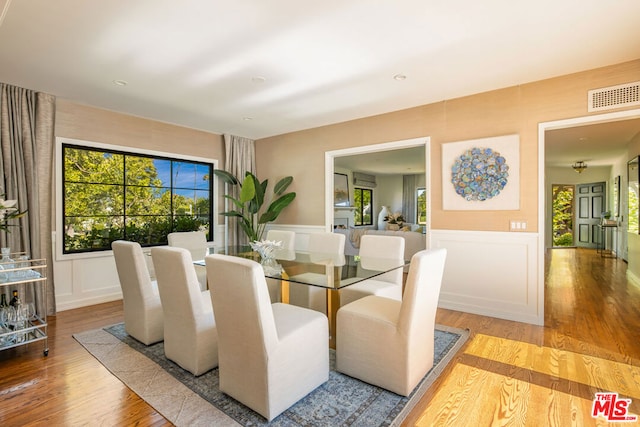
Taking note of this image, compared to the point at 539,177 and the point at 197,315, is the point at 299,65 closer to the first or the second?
the point at 197,315

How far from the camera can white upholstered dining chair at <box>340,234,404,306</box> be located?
292 centimetres

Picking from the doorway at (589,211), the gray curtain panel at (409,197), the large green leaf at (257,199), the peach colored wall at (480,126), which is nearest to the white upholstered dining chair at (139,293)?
the large green leaf at (257,199)

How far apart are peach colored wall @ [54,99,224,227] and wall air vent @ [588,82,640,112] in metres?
5.07

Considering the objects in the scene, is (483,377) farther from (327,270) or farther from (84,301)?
(84,301)

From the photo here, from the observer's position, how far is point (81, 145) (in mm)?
4074

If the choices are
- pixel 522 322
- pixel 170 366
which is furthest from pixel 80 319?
pixel 522 322

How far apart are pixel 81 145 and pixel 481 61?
4656 millimetres

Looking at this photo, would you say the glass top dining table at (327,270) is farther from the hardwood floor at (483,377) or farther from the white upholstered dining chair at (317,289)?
the hardwood floor at (483,377)

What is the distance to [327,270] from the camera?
8.45ft

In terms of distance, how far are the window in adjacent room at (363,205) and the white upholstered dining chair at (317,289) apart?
6.04m

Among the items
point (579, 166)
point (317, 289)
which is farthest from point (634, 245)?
point (317, 289)

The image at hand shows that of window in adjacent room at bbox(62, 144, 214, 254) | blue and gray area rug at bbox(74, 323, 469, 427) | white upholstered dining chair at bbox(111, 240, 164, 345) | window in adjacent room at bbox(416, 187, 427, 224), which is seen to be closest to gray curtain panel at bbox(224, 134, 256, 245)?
window in adjacent room at bbox(62, 144, 214, 254)

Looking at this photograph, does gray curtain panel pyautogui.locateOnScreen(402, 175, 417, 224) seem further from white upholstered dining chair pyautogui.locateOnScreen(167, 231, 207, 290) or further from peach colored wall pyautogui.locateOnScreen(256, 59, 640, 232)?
white upholstered dining chair pyautogui.locateOnScreen(167, 231, 207, 290)

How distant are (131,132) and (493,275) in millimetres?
5021
